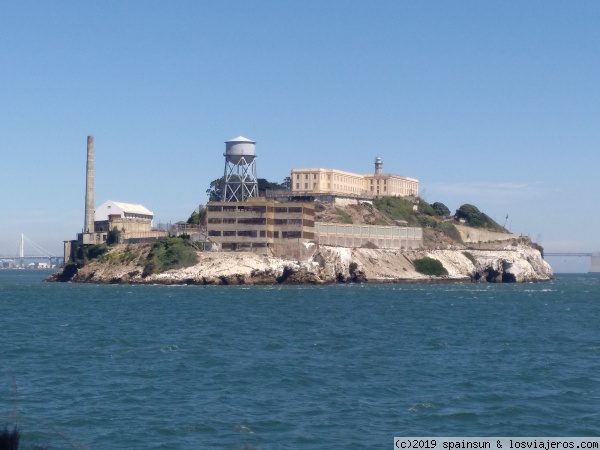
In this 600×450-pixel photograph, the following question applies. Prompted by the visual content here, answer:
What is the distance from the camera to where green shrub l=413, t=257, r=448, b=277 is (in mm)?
134375

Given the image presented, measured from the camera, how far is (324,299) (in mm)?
86500

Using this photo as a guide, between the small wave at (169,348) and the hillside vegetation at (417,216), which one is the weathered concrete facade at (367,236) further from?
the small wave at (169,348)

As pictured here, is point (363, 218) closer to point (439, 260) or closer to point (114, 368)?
point (439, 260)

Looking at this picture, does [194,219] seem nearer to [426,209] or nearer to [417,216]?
[417,216]

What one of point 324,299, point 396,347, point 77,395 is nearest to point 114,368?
point 77,395

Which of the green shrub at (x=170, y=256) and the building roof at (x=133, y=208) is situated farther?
the building roof at (x=133, y=208)

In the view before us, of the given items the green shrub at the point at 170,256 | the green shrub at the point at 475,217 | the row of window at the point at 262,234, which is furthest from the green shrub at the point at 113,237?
the green shrub at the point at 475,217

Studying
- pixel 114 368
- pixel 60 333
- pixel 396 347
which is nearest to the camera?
pixel 114 368

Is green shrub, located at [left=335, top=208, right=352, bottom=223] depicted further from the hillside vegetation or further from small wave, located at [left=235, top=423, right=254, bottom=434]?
small wave, located at [left=235, top=423, right=254, bottom=434]

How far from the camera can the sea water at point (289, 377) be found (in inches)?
1105

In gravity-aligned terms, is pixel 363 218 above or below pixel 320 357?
above

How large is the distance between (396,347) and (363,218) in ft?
336

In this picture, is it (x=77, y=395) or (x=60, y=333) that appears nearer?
(x=77, y=395)

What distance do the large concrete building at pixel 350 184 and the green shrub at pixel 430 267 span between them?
21139 millimetres
